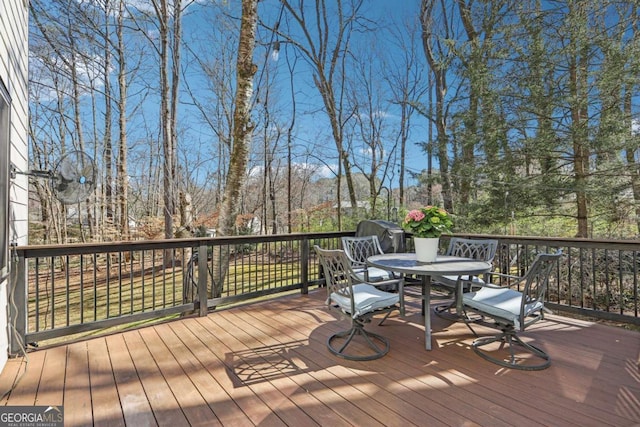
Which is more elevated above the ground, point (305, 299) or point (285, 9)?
point (285, 9)

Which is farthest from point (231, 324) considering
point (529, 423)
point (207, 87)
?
point (207, 87)

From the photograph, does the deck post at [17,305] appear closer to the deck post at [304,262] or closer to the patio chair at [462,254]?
the deck post at [304,262]

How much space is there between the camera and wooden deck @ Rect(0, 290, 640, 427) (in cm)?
194

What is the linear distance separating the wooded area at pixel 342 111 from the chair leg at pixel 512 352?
386 centimetres

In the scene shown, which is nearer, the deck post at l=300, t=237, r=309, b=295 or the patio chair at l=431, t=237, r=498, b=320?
the patio chair at l=431, t=237, r=498, b=320

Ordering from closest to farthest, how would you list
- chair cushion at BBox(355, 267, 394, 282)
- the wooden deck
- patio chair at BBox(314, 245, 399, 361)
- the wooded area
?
the wooden deck < patio chair at BBox(314, 245, 399, 361) < chair cushion at BBox(355, 267, 394, 282) < the wooded area

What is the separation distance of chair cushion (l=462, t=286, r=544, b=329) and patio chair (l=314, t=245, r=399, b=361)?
2.15 feet

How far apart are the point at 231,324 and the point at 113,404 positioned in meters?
1.58

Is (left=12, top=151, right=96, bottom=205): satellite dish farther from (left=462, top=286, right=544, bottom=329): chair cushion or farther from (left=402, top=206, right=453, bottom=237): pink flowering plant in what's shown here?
(left=462, top=286, right=544, bottom=329): chair cushion

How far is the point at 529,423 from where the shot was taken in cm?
185

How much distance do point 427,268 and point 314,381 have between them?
1.35 m

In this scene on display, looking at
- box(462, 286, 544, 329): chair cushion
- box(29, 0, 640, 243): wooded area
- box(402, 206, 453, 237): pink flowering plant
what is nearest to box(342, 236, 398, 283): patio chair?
box(402, 206, 453, 237): pink flowering plant

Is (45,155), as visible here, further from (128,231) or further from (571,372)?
(571,372)

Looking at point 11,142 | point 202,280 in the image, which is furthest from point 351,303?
point 11,142
